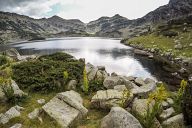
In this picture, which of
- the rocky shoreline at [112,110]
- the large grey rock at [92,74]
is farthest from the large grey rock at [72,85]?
the large grey rock at [92,74]

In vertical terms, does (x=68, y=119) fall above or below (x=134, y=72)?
above

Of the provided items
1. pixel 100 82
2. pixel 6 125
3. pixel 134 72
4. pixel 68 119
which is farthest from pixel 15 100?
pixel 134 72

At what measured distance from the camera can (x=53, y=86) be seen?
1994 cm

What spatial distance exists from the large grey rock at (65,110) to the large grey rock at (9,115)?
1648mm

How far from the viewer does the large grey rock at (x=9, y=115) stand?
47.4 feet

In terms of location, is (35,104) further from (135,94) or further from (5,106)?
(135,94)

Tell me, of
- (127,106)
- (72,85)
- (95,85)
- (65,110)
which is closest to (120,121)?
(127,106)

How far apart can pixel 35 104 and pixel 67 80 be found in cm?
466

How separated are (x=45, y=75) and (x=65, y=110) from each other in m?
6.44

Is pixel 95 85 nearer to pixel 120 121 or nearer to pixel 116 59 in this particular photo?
pixel 120 121

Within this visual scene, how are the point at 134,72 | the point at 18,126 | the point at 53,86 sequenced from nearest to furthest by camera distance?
the point at 18,126
the point at 53,86
the point at 134,72

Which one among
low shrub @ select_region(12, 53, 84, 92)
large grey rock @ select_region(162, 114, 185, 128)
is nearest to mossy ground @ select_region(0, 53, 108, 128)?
low shrub @ select_region(12, 53, 84, 92)

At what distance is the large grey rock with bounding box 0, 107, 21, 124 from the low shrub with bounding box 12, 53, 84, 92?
4.40 m

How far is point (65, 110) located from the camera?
1534 centimetres
